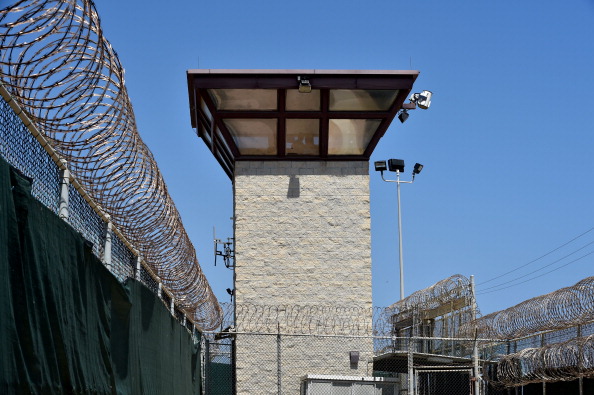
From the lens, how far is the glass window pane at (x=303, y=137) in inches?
744

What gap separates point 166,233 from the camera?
36.8ft

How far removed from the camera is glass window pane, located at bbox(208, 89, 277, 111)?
17.9 metres

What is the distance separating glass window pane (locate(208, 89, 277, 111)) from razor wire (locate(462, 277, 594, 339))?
6095 mm

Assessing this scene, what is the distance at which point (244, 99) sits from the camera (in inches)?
712

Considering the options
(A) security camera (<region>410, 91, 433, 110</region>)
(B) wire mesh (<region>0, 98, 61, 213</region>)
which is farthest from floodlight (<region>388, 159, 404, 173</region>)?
(B) wire mesh (<region>0, 98, 61, 213</region>)

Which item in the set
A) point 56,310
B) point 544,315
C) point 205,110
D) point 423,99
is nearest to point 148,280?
point 56,310

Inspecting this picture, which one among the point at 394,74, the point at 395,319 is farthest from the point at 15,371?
the point at 395,319

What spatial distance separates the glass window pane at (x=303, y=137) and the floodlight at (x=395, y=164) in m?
15.5

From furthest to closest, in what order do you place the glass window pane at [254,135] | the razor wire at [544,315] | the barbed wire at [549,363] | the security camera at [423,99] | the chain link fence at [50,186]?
the security camera at [423,99] → the glass window pane at [254,135] → the razor wire at [544,315] → the barbed wire at [549,363] → the chain link fence at [50,186]

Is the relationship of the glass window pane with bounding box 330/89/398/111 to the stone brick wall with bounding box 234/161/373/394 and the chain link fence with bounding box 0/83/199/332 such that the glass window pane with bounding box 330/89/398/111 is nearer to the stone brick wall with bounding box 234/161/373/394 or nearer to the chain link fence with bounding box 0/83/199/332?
the stone brick wall with bounding box 234/161/373/394

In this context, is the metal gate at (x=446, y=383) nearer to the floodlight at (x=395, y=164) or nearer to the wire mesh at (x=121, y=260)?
the wire mesh at (x=121, y=260)

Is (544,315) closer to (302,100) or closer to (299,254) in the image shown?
(299,254)

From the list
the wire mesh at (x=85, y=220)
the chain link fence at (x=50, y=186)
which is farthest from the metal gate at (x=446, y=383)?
the wire mesh at (x=85, y=220)

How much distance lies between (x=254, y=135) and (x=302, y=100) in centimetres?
138
